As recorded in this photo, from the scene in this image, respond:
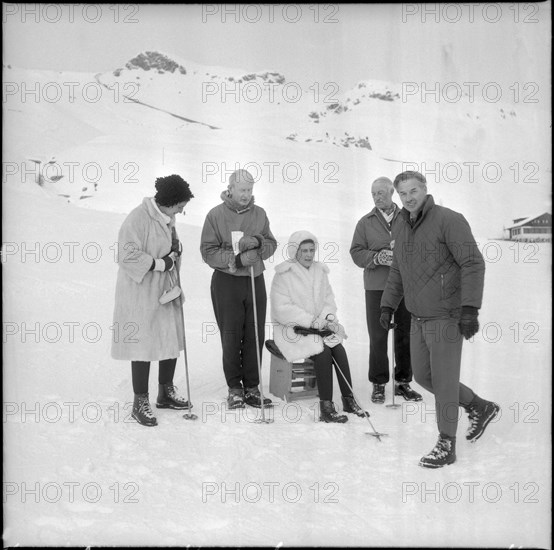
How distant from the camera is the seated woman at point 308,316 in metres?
3.96

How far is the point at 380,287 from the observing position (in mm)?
4141

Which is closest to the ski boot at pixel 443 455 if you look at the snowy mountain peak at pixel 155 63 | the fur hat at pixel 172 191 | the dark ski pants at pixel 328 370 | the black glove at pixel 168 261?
the dark ski pants at pixel 328 370

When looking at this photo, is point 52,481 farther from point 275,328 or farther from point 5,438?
point 275,328

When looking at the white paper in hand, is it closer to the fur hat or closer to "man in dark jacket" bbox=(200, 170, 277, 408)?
"man in dark jacket" bbox=(200, 170, 277, 408)

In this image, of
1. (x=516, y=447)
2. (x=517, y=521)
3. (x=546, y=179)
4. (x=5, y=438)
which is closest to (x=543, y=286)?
(x=546, y=179)

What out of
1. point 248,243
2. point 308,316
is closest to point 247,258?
point 248,243

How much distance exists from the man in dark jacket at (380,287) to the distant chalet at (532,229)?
3.15 feet

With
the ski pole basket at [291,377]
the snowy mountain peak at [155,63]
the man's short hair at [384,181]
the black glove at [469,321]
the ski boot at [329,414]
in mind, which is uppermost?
the snowy mountain peak at [155,63]

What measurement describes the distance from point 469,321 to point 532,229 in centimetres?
177

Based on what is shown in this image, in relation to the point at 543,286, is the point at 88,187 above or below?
above

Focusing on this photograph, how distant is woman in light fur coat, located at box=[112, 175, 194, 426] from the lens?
3.77 meters

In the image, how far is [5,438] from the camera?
3623mm

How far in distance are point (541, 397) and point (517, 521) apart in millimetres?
824

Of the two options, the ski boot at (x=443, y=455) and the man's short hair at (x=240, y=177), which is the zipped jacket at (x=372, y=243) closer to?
the man's short hair at (x=240, y=177)
